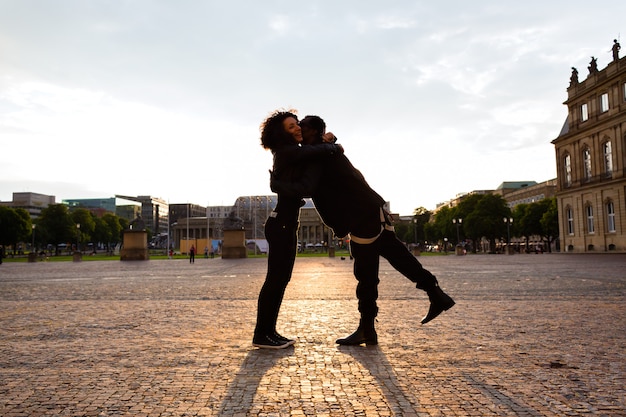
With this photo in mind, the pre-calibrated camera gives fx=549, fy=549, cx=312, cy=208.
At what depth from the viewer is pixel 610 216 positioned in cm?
5481

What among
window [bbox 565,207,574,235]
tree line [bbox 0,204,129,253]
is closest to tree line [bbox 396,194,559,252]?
window [bbox 565,207,574,235]

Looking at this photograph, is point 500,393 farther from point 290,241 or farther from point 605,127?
point 605,127

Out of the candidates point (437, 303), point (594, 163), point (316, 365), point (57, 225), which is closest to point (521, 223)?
point (594, 163)

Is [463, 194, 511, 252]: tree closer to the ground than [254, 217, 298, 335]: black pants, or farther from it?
farther from it

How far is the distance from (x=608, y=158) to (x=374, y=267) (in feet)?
193

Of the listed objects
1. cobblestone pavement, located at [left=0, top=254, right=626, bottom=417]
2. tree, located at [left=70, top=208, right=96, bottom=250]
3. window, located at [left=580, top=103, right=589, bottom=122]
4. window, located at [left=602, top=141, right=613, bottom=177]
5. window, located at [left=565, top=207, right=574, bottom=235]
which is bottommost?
cobblestone pavement, located at [left=0, top=254, right=626, bottom=417]

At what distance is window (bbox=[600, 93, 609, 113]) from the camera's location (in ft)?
183

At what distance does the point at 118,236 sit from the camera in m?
134

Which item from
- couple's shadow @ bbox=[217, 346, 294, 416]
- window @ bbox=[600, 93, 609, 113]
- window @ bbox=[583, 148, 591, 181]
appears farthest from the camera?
window @ bbox=[583, 148, 591, 181]

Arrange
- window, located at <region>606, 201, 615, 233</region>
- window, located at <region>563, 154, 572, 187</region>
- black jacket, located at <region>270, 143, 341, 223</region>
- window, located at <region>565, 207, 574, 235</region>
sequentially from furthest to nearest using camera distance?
window, located at <region>563, 154, 572, 187</region> < window, located at <region>565, 207, 574, 235</region> < window, located at <region>606, 201, 615, 233</region> < black jacket, located at <region>270, 143, 341, 223</region>

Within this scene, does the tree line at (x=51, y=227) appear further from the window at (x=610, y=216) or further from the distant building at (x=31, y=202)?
the distant building at (x=31, y=202)

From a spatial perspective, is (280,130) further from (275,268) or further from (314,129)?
(275,268)

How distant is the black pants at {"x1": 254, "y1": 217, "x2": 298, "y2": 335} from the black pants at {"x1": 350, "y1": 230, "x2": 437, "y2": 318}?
0.63 meters

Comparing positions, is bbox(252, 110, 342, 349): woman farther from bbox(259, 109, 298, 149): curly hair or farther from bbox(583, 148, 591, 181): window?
bbox(583, 148, 591, 181): window
